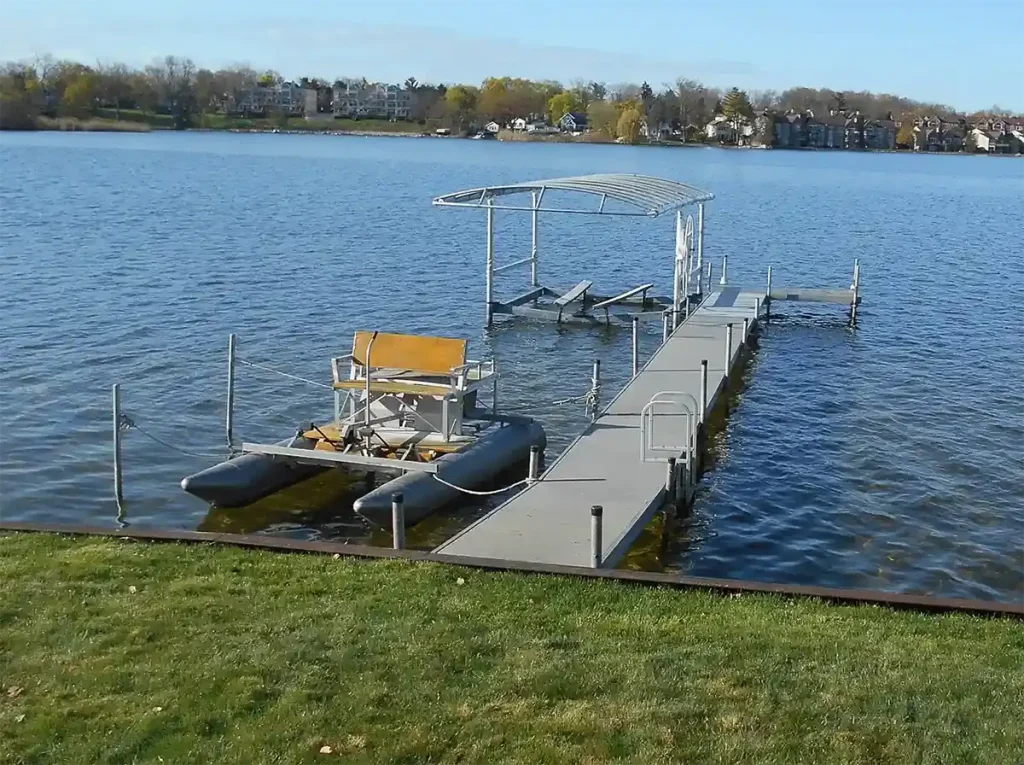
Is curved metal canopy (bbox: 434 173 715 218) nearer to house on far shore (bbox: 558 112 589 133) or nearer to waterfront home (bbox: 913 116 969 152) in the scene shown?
house on far shore (bbox: 558 112 589 133)

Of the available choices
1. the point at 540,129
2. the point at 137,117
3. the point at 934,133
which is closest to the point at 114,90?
the point at 137,117

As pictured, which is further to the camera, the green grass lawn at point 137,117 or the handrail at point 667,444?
the green grass lawn at point 137,117

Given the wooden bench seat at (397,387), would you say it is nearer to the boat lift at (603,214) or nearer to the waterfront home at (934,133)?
the boat lift at (603,214)

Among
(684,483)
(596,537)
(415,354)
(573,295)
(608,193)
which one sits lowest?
(684,483)

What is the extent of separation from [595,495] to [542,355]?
39.2 ft

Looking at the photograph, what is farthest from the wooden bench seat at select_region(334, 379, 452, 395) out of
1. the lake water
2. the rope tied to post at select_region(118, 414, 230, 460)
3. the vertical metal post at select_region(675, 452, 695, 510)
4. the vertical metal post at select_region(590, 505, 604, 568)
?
the vertical metal post at select_region(590, 505, 604, 568)

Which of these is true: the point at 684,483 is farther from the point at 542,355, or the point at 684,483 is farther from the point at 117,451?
the point at 542,355

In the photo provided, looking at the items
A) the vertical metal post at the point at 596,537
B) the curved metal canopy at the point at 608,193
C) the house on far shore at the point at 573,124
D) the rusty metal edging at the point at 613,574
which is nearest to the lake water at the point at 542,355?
the vertical metal post at the point at 596,537

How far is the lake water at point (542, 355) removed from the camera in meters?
13.9

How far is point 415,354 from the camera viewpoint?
49.7ft

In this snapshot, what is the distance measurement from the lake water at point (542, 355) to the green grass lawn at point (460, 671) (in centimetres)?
465

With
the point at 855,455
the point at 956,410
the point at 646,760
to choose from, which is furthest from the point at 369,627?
the point at 956,410

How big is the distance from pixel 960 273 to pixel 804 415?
71.7ft

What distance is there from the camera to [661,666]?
7.04 meters
